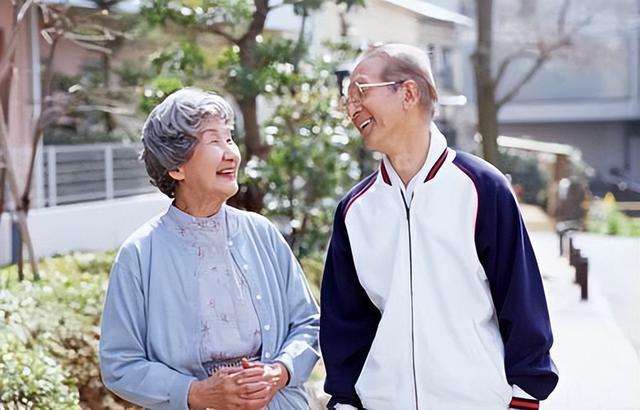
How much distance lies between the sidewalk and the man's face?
4312 millimetres

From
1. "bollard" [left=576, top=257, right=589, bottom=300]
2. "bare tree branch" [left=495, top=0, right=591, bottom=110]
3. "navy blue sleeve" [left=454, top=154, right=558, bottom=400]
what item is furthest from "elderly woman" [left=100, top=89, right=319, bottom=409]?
"bare tree branch" [left=495, top=0, right=591, bottom=110]

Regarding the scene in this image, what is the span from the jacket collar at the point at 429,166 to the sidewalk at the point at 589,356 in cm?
422

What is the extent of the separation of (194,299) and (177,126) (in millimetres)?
483

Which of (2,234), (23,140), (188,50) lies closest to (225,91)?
(188,50)

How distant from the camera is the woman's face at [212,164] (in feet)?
9.42

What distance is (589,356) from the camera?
8.47m

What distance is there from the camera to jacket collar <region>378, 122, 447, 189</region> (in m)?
2.74

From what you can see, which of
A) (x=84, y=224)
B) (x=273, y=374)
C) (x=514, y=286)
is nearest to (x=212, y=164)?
(x=273, y=374)

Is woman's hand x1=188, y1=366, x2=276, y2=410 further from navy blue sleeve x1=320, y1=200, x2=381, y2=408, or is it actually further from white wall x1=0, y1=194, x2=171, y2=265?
white wall x1=0, y1=194, x2=171, y2=265

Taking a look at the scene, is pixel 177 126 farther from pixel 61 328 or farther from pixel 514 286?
pixel 61 328

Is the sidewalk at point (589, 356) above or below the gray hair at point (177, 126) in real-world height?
below

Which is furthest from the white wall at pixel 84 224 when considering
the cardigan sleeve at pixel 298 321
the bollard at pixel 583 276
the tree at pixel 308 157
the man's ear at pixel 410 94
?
the man's ear at pixel 410 94

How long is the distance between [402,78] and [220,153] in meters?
0.56

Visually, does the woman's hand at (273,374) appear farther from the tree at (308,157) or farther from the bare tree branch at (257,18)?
the bare tree branch at (257,18)
